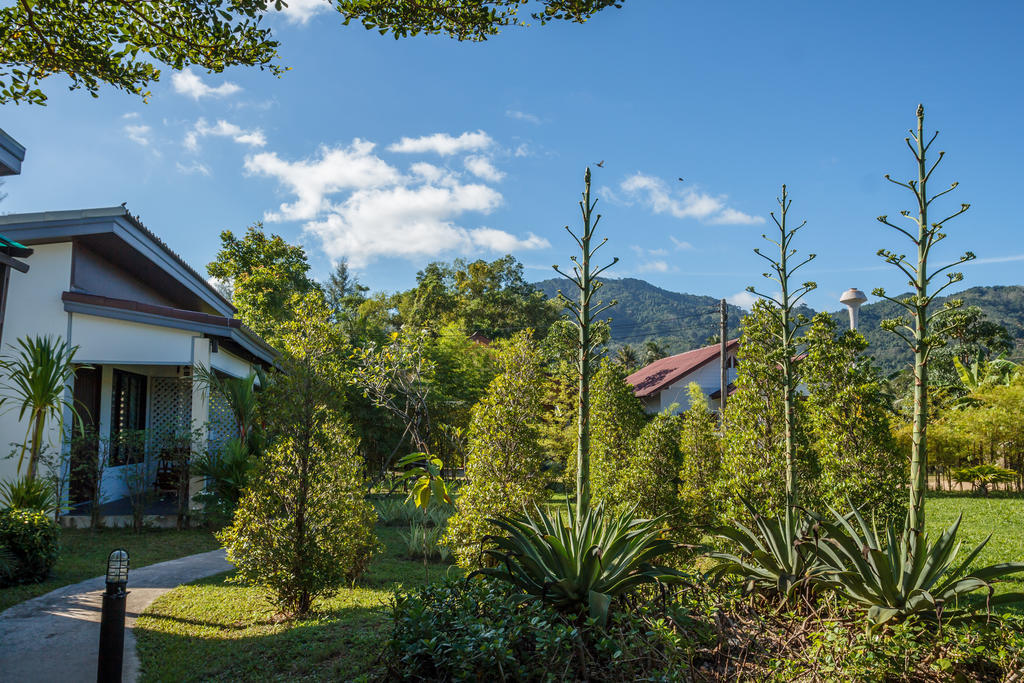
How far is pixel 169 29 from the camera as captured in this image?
5.78 metres

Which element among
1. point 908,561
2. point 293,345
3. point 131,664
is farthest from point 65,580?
point 908,561

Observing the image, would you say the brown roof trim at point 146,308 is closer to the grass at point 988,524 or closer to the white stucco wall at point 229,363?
the white stucco wall at point 229,363

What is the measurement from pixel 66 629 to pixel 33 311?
20.9ft

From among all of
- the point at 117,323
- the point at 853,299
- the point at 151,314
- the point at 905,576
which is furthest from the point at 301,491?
the point at 853,299

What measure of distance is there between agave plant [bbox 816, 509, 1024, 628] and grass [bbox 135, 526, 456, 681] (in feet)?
9.01

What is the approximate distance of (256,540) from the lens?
6.44 metres

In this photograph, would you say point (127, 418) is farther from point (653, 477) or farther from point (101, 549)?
point (653, 477)

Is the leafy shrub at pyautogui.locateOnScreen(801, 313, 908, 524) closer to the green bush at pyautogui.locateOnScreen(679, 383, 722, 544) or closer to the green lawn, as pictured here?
the green bush at pyautogui.locateOnScreen(679, 383, 722, 544)

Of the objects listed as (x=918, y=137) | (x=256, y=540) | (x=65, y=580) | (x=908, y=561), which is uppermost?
(x=918, y=137)

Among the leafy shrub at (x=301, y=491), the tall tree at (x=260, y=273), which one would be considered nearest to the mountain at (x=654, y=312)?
A: the tall tree at (x=260, y=273)

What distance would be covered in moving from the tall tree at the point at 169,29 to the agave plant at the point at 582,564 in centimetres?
439

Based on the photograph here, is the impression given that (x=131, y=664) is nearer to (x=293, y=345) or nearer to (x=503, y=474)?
(x=293, y=345)

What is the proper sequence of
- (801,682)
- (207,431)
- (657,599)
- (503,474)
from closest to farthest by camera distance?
(801,682)
(657,599)
(503,474)
(207,431)

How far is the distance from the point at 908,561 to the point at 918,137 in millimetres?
2761
